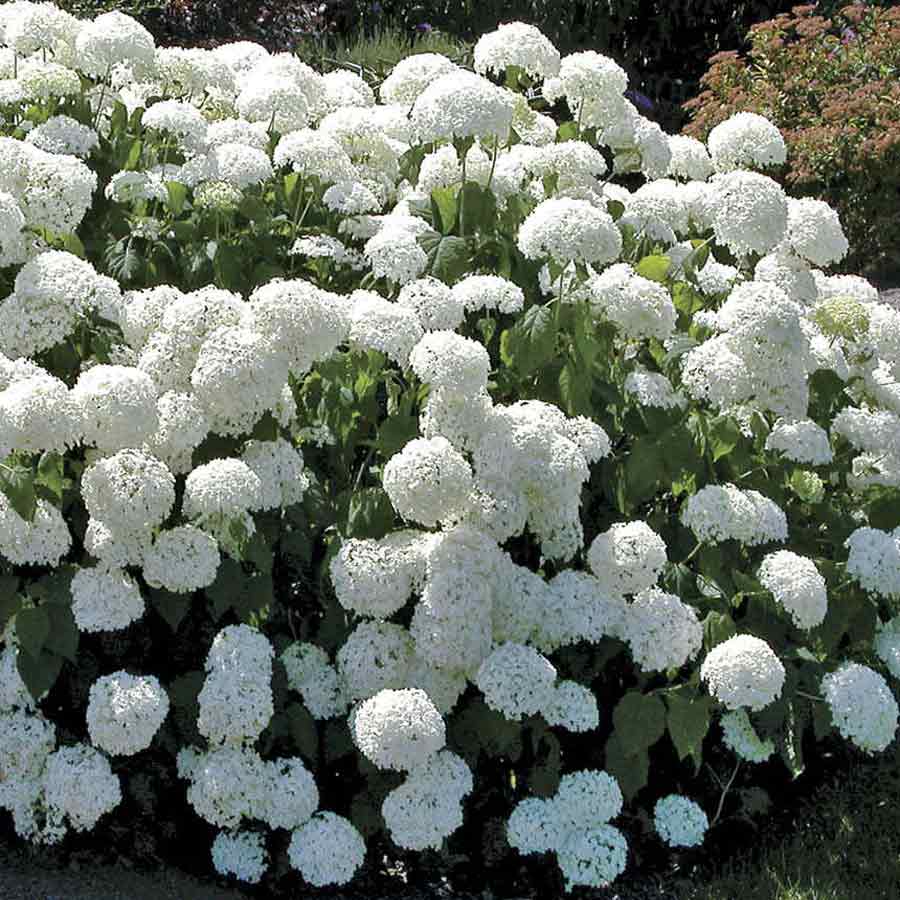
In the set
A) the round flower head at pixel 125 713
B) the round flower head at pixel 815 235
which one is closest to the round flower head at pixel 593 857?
the round flower head at pixel 125 713

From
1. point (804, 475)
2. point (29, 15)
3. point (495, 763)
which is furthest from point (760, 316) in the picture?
point (29, 15)

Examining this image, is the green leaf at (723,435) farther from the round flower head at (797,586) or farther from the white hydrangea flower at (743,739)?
the white hydrangea flower at (743,739)

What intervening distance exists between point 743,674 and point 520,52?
218 cm

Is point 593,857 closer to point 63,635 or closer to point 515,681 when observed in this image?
point 515,681

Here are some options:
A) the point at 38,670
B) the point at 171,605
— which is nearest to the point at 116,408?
the point at 171,605

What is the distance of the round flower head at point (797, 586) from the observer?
13.0ft

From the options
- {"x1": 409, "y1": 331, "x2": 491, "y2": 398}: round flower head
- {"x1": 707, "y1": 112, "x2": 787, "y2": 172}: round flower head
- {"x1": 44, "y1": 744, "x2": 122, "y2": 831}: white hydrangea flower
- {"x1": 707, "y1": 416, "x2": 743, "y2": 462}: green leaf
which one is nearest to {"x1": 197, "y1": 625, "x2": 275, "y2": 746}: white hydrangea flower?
{"x1": 44, "y1": 744, "x2": 122, "y2": 831}: white hydrangea flower

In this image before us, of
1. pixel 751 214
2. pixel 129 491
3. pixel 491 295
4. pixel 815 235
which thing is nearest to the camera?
Result: pixel 129 491

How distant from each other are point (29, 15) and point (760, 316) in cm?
241

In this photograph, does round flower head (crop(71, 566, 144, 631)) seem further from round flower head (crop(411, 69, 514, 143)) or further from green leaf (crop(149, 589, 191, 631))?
round flower head (crop(411, 69, 514, 143))

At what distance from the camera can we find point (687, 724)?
3805 millimetres

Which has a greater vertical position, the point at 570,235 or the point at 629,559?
the point at 570,235

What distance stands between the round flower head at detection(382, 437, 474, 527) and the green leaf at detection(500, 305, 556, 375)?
50 cm

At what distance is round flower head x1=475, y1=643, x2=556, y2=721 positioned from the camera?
12.1 feet
